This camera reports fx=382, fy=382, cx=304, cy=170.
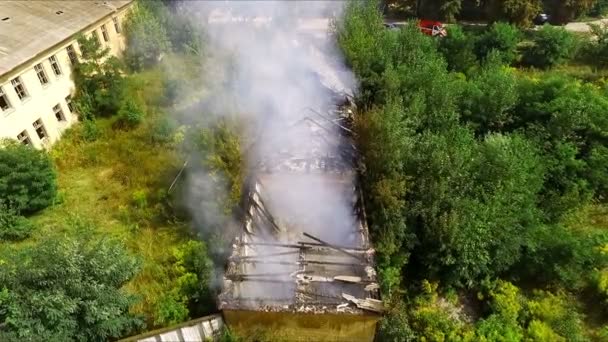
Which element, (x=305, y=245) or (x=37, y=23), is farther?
(x=37, y=23)

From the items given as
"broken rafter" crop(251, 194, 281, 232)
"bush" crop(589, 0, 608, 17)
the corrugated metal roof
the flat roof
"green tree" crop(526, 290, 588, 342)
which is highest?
the flat roof

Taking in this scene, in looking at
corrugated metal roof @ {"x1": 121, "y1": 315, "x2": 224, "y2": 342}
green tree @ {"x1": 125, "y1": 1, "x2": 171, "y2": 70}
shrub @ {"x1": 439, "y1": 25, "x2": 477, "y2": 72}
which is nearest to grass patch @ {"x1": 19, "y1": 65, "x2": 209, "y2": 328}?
corrugated metal roof @ {"x1": 121, "y1": 315, "x2": 224, "y2": 342}

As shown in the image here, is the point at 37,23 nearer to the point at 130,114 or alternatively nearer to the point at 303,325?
the point at 130,114

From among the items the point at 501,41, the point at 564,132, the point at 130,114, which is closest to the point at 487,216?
the point at 564,132

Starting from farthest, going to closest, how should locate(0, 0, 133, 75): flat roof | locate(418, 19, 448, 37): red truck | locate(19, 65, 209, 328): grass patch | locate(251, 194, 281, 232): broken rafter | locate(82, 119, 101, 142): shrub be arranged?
locate(418, 19, 448, 37): red truck < locate(82, 119, 101, 142): shrub < locate(0, 0, 133, 75): flat roof < locate(251, 194, 281, 232): broken rafter < locate(19, 65, 209, 328): grass patch

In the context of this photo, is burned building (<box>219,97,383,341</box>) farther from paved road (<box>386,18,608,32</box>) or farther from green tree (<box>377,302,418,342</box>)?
paved road (<box>386,18,608,32</box>)

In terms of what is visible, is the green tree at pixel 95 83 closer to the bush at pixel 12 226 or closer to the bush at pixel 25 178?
the bush at pixel 25 178

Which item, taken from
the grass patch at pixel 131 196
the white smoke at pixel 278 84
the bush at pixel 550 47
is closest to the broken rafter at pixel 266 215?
the white smoke at pixel 278 84
